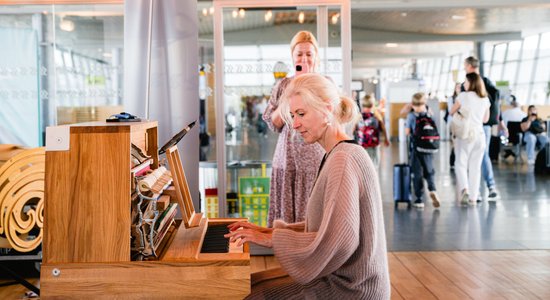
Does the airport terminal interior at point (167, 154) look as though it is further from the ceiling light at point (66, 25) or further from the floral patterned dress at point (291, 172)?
the floral patterned dress at point (291, 172)

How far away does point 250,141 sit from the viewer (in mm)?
6492

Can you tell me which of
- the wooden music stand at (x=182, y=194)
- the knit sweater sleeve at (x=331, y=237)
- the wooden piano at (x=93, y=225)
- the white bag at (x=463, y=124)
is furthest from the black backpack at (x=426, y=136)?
the wooden piano at (x=93, y=225)

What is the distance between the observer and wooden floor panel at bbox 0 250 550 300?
476cm

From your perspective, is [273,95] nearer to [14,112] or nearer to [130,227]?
[14,112]

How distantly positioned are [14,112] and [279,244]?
3.91 m

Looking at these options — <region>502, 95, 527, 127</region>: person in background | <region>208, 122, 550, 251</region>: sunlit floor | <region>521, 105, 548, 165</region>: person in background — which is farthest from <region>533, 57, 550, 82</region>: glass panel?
<region>208, 122, 550, 251</region>: sunlit floor

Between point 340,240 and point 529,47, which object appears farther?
point 529,47

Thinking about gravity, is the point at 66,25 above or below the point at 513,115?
above

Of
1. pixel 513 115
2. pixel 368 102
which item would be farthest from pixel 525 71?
pixel 368 102

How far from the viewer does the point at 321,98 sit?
2586 millimetres

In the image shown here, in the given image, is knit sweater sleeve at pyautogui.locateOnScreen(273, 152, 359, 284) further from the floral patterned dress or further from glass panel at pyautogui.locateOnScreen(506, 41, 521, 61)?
glass panel at pyautogui.locateOnScreen(506, 41, 521, 61)

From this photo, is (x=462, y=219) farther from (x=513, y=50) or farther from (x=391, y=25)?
(x=513, y=50)

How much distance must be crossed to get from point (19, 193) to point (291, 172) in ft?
5.68

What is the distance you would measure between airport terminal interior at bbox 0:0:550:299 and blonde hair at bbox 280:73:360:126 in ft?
1.72
